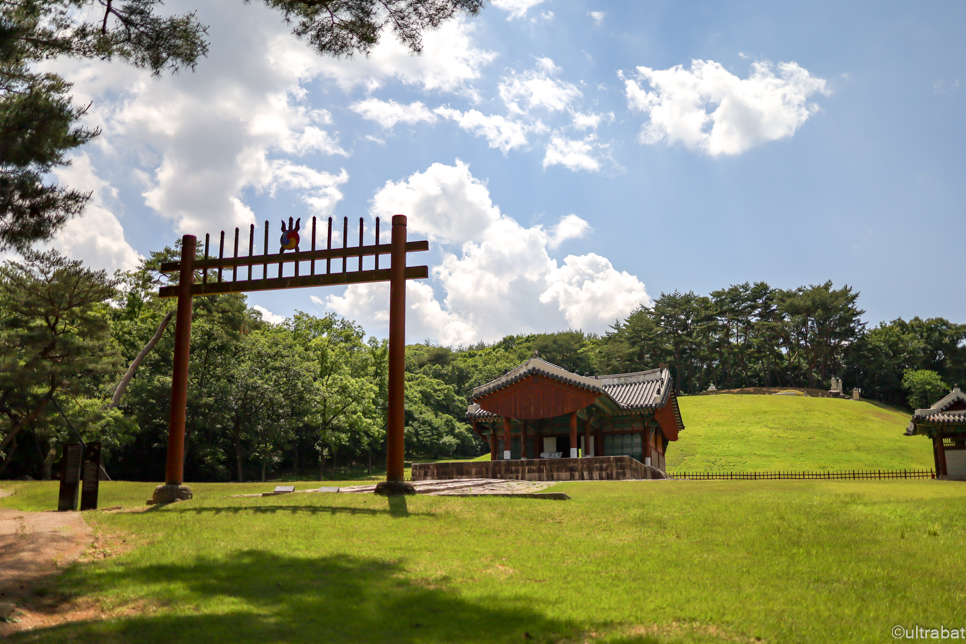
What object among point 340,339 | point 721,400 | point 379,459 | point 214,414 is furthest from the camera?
point 721,400

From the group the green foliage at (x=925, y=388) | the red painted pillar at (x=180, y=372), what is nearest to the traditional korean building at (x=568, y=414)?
the red painted pillar at (x=180, y=372)

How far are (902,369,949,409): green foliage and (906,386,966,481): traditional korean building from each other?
4808 centimetres

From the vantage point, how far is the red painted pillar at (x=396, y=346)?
41.1 ft

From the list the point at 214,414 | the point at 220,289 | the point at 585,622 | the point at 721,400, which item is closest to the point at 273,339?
the point at 214,414

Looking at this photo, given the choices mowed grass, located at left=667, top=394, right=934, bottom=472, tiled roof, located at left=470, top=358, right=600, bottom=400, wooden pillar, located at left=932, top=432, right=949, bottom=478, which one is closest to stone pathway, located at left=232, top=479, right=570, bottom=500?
tiled roof, located at left=470, top=358, right=600, bottom=400

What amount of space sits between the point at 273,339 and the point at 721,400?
160 ft

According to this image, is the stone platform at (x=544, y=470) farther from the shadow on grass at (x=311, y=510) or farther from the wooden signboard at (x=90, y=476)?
the wooden signboard at (x=90, y=476)

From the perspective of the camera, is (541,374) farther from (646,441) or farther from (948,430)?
(948,430)

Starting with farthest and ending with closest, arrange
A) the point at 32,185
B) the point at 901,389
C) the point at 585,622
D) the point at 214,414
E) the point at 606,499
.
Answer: the point at 901,389, the point at 214,414, the point at 606,499, the point at 32,185, the point at 585,622

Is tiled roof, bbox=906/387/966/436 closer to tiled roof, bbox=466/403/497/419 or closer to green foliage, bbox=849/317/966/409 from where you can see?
tiled roof, bbox=466/403/497/419

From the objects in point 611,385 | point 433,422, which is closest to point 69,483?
point 611,385

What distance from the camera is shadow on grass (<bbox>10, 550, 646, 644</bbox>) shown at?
17.4 feet

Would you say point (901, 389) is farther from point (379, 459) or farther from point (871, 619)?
point (871, 619)

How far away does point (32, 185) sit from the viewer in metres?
9.63
